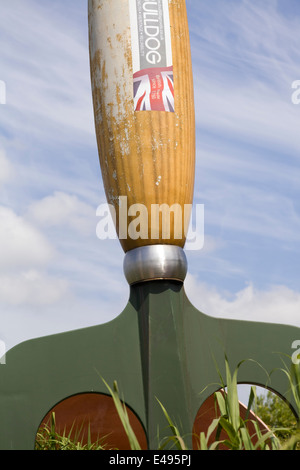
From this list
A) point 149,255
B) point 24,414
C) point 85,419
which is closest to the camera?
point 24,414

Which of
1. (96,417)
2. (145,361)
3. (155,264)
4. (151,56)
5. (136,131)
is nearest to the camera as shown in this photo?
(145,361)

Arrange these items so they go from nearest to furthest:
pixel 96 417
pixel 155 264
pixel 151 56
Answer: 1. pixel 155 264
2. pixel 151 56
3. pixel 96 417

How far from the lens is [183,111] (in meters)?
6.87

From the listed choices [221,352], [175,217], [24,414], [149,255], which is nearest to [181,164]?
[175,217]

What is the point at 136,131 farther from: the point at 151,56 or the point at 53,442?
the point at 53,442

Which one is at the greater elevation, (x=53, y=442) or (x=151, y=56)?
(x=151, y=56)

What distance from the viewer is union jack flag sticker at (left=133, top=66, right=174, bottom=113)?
21.9ft

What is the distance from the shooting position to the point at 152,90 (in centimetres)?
671

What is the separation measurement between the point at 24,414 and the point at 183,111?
3.63m

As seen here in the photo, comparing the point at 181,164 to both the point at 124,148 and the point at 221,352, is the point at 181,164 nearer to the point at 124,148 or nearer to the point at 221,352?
the point at 124,148

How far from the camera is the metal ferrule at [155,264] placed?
6.48 meters

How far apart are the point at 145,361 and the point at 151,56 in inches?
130

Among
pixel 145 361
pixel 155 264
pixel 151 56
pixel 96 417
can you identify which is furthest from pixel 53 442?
pixel 151 56

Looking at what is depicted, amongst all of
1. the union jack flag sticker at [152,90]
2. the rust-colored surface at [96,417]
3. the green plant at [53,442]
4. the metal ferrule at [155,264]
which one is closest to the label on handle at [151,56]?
the union jack flag sticker at [152,90]
